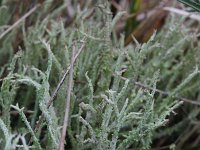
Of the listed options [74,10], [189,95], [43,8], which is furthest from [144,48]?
[74,10]

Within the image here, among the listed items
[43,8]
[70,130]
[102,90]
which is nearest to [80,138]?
[70,130]

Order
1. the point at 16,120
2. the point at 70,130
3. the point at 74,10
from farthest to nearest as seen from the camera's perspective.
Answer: the point at 74,10, the point at 16,120, the point at 70,130

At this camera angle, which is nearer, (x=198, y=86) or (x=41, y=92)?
(x=41, y=92)

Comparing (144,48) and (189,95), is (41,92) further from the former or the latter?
(189,95)

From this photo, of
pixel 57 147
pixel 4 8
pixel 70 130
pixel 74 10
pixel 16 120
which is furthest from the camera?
pixel 74 10

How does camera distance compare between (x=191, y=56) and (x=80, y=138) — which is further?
(x=191, y=56)

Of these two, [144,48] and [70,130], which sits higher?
[144,48]

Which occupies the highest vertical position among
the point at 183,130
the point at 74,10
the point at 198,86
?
the point at 74,10

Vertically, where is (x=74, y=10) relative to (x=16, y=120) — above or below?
above

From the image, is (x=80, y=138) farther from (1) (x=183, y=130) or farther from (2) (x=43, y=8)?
(2) (x=43, y=8)
